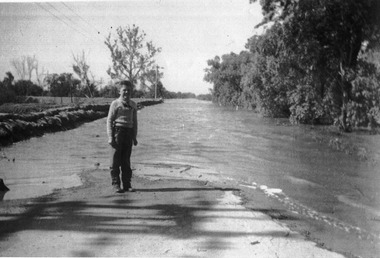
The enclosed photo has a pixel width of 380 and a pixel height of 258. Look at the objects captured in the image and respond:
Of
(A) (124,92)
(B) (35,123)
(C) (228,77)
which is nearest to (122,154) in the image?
(A) (124,92)

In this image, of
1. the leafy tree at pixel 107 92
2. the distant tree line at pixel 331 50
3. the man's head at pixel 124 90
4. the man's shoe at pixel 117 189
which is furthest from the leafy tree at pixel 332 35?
the leafy tree at pixel 107 92

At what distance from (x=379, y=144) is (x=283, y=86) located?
1329cm

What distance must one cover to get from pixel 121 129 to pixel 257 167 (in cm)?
447

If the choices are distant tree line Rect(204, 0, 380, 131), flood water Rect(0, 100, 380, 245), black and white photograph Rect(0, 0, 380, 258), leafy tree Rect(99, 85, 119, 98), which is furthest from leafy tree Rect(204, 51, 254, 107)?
flood water Rect(0, 100, 380, 245)

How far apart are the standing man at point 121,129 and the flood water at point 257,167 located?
1249 mm

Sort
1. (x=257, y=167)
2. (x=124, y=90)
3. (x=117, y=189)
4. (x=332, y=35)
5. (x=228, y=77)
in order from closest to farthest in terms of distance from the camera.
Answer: (x=124, y=90), (x=117, y=189), (x=257, y=167), (x=332, y=35), (x=228, y=77)

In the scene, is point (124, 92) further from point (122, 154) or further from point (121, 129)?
point (122, 154)

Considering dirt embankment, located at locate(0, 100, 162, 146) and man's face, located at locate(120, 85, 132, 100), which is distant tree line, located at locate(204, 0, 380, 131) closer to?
dirt embankment, located at locate(0, 100, 162, 146)

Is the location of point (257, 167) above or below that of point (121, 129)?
below

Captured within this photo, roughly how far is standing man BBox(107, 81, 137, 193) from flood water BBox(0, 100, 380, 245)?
4.10 feet

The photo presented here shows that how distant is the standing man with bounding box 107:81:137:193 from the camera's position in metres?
5.35

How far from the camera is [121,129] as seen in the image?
5.38 metres

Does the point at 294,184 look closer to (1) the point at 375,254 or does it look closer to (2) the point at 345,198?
(2) the point at 345,198

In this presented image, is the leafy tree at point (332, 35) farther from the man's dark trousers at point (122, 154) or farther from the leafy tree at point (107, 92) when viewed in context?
the leafy tree at point (107, 92)
